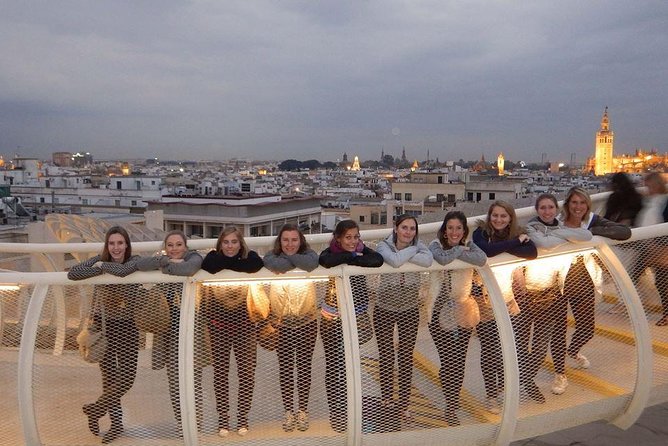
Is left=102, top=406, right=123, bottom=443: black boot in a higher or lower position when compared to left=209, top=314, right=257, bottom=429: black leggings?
lower

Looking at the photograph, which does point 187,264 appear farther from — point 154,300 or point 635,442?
point 635,442

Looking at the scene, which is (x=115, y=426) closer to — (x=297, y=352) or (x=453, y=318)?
(x=297, y=352)

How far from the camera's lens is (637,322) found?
4.00 meters

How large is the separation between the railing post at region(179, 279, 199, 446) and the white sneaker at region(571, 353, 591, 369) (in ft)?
8.70

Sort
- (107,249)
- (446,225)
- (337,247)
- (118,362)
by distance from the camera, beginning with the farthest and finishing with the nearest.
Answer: (446,225), (107,249), (337,247), (118,362)

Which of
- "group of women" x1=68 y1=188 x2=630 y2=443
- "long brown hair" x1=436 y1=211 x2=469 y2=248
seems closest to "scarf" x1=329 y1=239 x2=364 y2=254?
"group of women" x1=68 y1=188 x2=630 y2=443

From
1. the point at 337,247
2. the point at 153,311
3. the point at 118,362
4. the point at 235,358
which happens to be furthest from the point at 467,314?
the point at 118,362

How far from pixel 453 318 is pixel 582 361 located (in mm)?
1179

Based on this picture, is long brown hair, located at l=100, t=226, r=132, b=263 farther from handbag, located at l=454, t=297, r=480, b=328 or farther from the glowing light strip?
handbag, located at l=454, t=297, r=480, b=328

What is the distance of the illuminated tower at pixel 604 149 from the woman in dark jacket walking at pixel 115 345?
16119 centimetres

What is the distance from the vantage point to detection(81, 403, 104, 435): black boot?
3582 millimetres

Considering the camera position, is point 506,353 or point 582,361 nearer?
point 506,353

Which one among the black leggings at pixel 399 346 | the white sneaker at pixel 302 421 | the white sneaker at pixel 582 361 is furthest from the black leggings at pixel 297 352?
the white sneaker at pixel 582 361

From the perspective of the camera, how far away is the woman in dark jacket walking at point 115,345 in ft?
11.5
